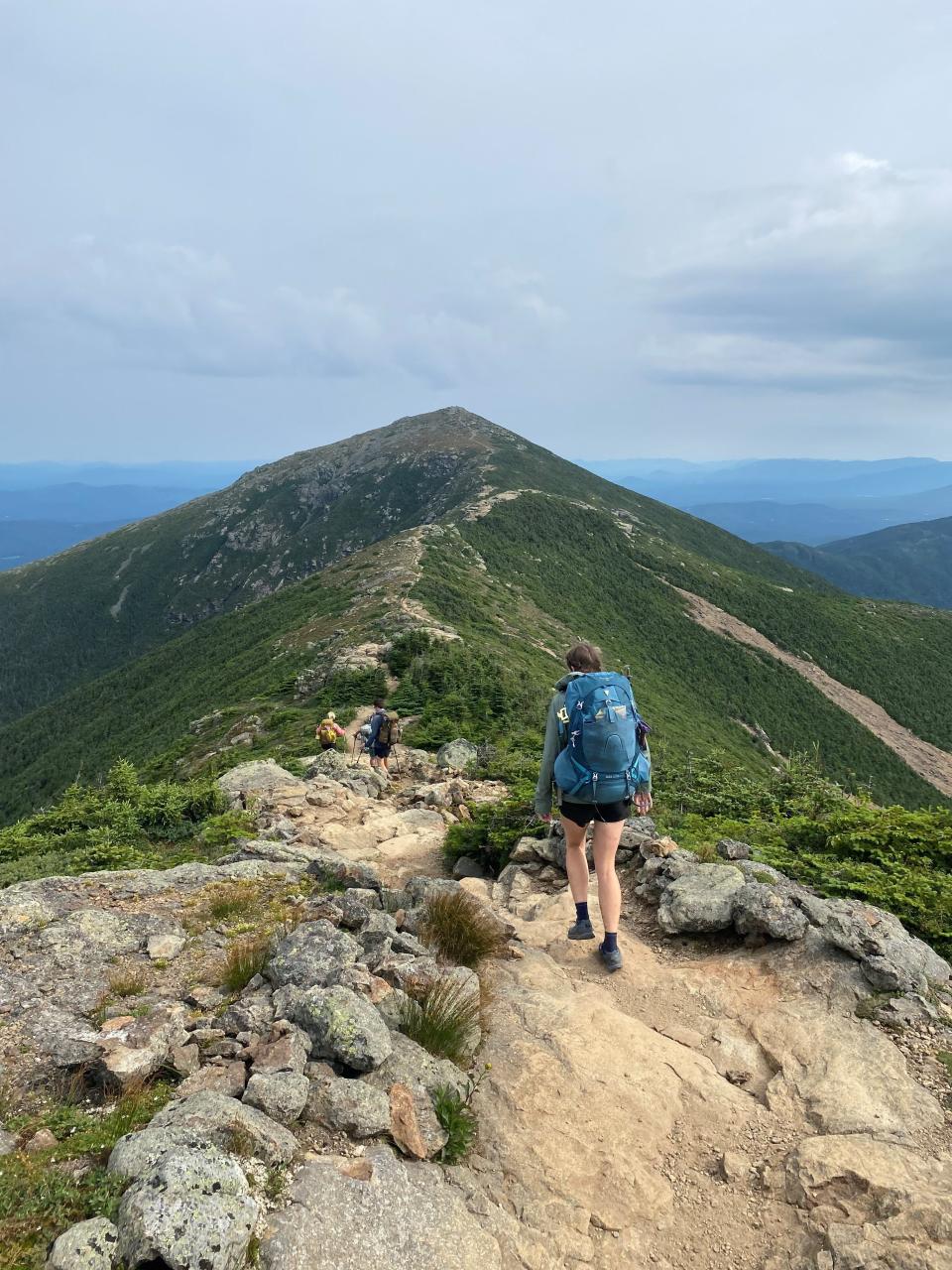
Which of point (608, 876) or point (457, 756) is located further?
point (457, 756)

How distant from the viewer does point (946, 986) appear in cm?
578

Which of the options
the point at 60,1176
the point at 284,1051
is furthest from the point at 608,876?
the point at 60,1176

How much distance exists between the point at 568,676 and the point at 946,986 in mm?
4169

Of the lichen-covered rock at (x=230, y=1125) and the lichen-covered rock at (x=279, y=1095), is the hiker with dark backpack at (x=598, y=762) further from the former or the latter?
the lichen-covered rock at (x=230, y=1125)

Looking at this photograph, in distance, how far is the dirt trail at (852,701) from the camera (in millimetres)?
66262

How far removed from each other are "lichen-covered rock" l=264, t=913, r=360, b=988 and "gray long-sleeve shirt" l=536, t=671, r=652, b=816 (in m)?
2.14

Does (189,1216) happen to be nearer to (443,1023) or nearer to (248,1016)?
(248,1016)

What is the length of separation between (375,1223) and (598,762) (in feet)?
11.6

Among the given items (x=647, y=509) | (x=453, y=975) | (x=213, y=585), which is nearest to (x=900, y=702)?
(x=647, y=509)

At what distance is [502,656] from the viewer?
34.2 metres

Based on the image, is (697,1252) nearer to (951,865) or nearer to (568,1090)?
(568,1090)

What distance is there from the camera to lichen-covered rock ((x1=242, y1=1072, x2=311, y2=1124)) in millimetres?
3939

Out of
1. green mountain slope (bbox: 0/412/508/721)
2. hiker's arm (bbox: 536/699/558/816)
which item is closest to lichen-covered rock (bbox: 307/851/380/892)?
hiker's arm (bbox: 536/699/558/816)

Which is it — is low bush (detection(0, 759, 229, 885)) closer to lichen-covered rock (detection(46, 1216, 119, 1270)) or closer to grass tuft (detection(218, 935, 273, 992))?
grass tuft (detection(218, 935, 273, 992))
